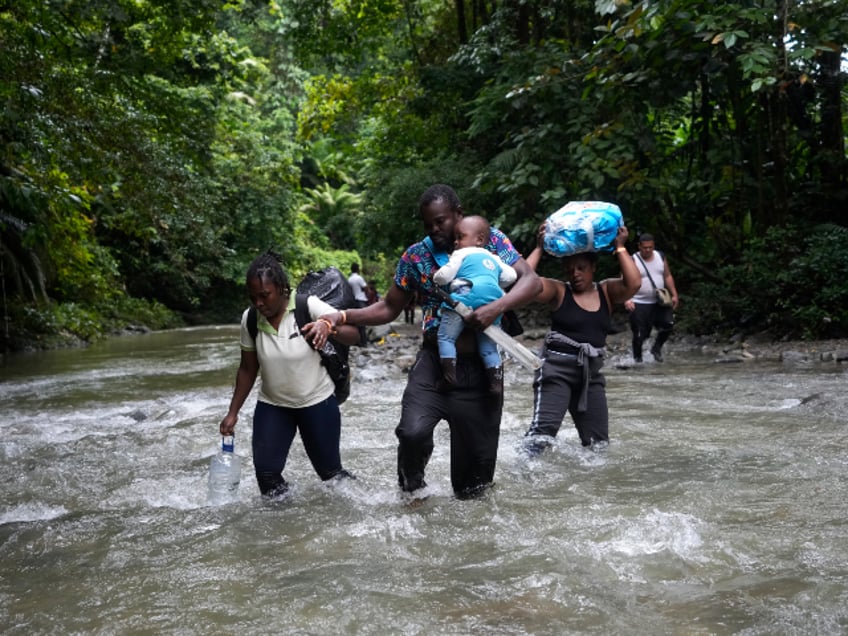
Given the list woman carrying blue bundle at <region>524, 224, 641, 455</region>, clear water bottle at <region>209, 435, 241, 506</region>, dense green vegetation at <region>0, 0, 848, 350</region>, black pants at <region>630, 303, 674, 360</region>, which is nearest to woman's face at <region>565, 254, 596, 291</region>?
woman carrying blue bundle at <region>524, 224, 641, 455</region>

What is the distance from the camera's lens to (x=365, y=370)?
42.2 ft

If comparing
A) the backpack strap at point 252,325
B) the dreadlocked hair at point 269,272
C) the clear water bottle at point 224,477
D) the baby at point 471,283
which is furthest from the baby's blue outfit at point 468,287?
the clear water bottle at point 224,477

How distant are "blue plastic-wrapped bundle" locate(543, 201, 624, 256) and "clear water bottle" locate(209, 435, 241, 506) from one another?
2.23m

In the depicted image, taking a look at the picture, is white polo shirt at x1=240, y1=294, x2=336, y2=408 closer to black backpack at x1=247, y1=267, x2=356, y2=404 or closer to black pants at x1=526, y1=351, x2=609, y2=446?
black backpack at x1=247, y1=267, x2=356, y2=404

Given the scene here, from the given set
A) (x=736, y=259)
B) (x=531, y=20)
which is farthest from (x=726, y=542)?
(x=531, y=20)

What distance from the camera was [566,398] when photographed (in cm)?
597

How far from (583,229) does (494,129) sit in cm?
1370

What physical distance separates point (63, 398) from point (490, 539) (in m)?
8.15

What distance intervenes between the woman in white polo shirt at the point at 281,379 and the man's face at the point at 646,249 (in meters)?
7.44

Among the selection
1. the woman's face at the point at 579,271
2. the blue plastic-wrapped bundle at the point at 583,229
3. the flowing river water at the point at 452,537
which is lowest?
the flowing river water at the point at 452,537

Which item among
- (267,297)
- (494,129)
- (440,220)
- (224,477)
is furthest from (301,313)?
(494,129)

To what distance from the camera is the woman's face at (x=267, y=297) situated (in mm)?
4805

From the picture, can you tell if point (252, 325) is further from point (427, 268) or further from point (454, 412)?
point (454, 412)

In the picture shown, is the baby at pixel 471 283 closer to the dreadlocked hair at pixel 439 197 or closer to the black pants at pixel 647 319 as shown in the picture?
the dreadlocked hair at pixel 439 197
